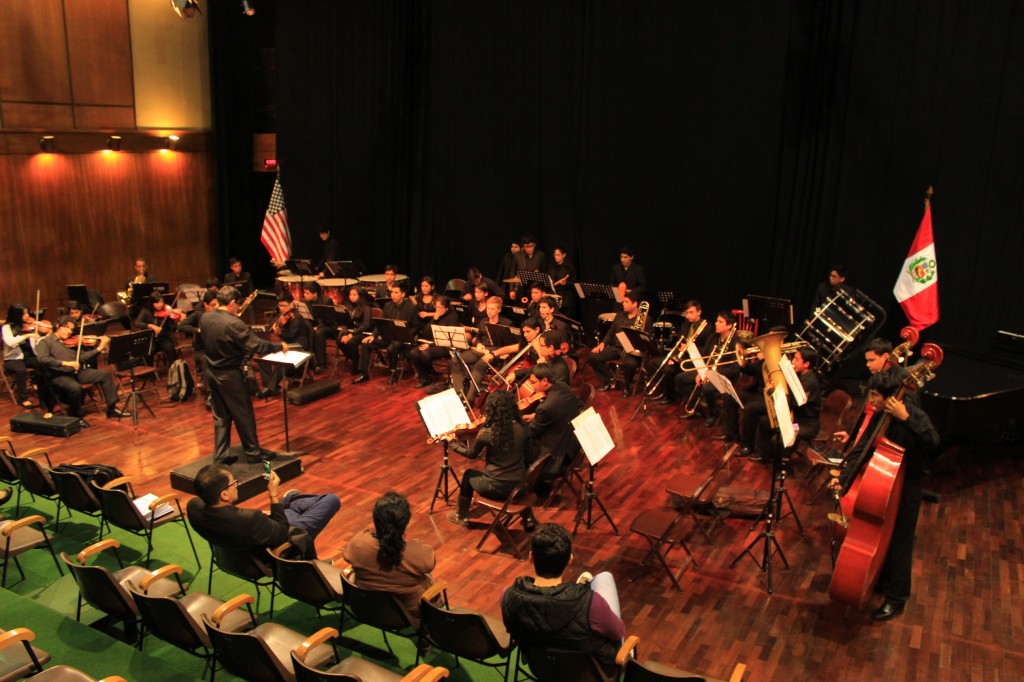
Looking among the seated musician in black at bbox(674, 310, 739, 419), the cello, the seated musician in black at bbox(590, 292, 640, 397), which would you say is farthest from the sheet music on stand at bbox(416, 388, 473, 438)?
the seated musician in black at bbox(590, 292, 640, 397)

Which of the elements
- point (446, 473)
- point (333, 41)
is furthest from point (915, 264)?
point (333, 41)


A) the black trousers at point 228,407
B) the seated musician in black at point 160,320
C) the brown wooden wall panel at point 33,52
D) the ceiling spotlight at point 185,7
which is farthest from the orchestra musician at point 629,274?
the brown wooden wall panel at point 33,52

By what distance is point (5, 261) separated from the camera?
13.7 m

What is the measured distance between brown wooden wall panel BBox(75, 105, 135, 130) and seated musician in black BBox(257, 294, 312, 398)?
6801 millimetres

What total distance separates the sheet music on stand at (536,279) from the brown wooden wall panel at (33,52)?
880 cm

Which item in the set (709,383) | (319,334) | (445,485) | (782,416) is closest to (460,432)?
(445,485)

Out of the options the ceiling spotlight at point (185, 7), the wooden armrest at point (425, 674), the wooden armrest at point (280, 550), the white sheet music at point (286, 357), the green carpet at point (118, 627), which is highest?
the ceiling spotlight at point (185, 7)

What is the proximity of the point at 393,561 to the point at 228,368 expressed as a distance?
12.0 feet

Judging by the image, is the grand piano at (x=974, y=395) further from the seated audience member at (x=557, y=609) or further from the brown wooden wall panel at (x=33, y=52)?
the brown wooden wall panel at (x=33, y=52)

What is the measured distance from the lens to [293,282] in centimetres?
1428

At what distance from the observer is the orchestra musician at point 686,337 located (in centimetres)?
975

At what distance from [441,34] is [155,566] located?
1141cm

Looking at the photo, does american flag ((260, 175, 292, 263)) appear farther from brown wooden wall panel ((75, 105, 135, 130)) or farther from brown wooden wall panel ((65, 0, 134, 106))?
brown wooden wall panel ((65, 0, 134, 106))

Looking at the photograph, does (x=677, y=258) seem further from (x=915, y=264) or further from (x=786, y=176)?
(x=915, y=264)
